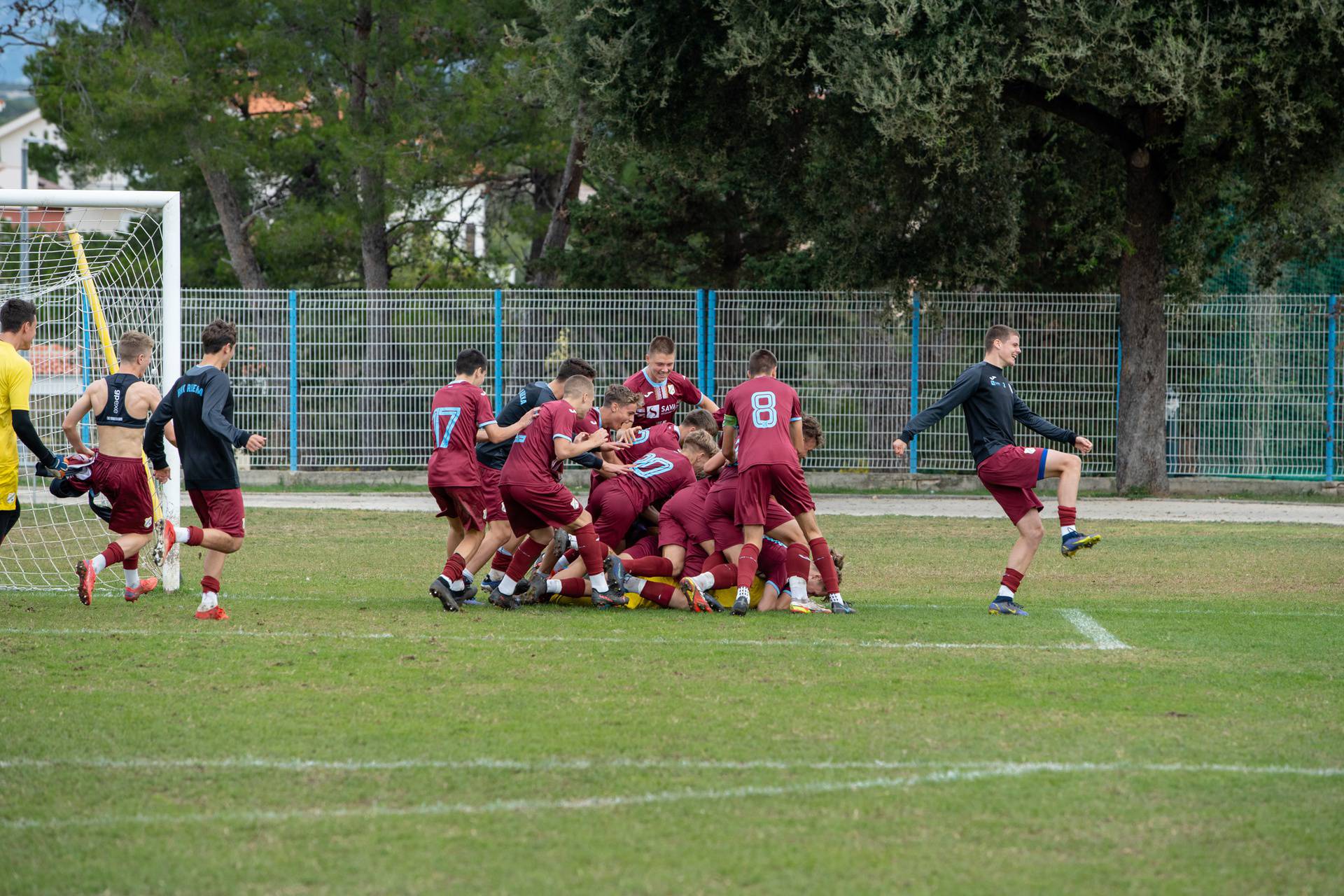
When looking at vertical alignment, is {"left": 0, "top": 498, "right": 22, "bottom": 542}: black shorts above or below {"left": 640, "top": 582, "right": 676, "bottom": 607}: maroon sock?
above

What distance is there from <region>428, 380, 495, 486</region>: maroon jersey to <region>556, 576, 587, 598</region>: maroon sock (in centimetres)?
93

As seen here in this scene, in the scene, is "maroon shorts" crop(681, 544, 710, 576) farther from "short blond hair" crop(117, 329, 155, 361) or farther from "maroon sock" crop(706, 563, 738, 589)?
"short blond hair" crop(117, 329, 155, 361)

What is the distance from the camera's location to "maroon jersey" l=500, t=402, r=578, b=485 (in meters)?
8.80

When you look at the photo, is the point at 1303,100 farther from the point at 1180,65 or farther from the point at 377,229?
the point at 377,229

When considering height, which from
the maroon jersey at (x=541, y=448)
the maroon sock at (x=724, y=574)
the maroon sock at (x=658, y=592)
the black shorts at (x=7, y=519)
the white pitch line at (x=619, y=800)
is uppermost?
the maroon jersey at (x=541, y=448)

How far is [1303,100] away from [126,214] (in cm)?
1327

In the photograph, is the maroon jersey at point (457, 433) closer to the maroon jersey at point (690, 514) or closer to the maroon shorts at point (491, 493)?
the maroon shorts at point (491, 493)

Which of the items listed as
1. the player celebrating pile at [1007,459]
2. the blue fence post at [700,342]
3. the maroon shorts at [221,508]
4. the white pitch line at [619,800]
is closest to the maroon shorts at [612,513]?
the player celebrating pile at [1007,459]

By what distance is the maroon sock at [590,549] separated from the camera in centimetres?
905

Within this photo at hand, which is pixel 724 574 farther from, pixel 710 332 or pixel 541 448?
pixel 710 332

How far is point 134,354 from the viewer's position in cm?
930

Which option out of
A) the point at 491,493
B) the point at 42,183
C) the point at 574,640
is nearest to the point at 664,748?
the point at 574,640

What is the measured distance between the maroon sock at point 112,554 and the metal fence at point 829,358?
32.5 ft

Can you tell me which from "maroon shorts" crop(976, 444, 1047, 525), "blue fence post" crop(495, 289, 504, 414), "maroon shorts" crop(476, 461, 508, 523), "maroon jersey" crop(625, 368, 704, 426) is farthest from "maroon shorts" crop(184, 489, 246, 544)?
"blue fence post" crop(495, 289, 504, 414)
